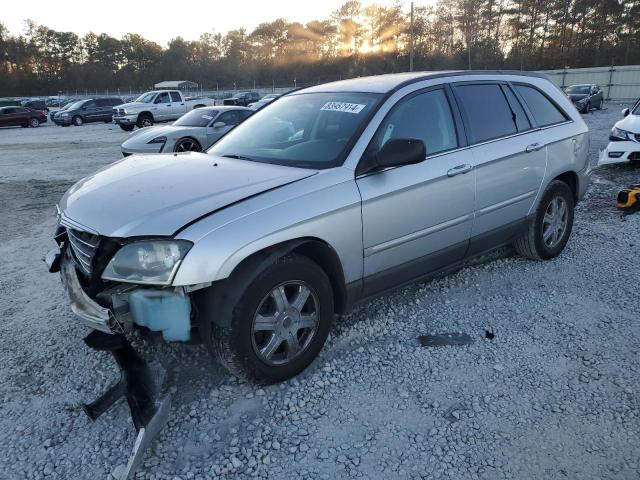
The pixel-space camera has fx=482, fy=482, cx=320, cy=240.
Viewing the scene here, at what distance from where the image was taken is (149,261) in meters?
2.46

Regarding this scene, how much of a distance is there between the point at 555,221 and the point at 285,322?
3208 mm

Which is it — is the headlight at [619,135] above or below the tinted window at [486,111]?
below

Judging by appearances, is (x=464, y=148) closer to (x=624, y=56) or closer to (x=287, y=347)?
(x=287, y=347)

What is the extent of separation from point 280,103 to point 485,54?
63026 mm

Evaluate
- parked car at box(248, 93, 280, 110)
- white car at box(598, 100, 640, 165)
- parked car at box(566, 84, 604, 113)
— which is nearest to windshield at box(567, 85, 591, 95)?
parked car at box(566, 84, 604, 113)

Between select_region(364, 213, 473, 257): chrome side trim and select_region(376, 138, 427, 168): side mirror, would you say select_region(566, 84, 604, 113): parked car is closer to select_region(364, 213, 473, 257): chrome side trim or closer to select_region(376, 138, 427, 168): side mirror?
select_region(364, 213, 473, 257): chrome side trim

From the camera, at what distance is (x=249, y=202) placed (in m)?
2.67

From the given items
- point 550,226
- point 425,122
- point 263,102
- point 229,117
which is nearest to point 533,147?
point 550,226

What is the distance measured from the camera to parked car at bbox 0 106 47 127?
28875 millimetres

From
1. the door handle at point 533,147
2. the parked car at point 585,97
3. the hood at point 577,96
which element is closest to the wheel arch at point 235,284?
the door handle at point 533,147

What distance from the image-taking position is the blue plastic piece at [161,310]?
2436mm

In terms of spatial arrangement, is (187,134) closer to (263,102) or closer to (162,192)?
(263,102)

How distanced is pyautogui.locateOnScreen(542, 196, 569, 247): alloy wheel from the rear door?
41 cm

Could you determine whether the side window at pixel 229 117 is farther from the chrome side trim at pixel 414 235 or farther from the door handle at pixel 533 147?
the chrome side trim at pixel 414 235
